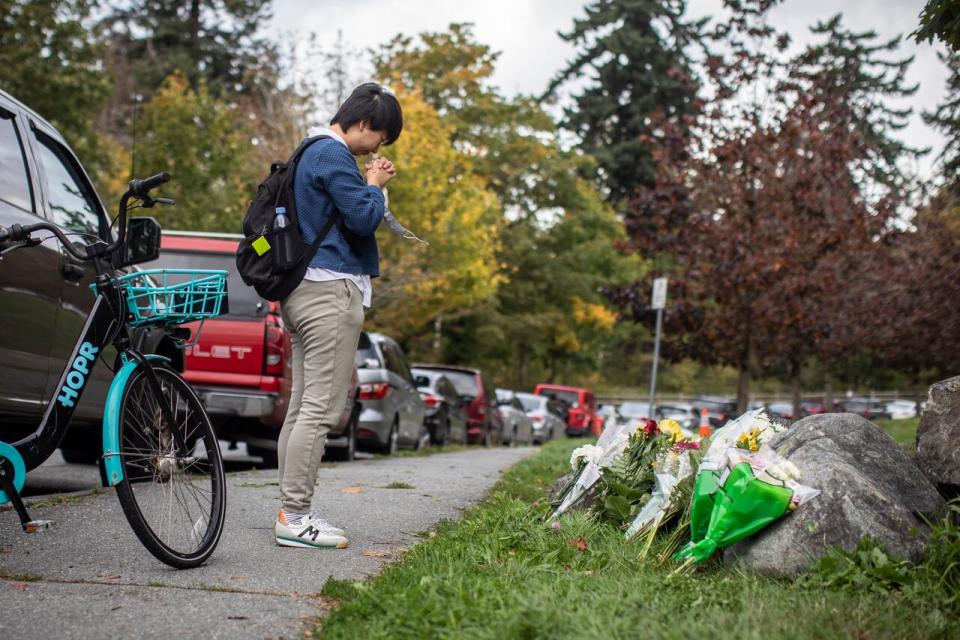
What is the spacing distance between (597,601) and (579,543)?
1173 mm

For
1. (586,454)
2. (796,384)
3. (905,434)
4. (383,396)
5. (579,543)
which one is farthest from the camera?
(796,384)

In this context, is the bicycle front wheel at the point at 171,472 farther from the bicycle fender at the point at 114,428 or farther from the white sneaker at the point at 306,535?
the white sneaker at the point at 306,535

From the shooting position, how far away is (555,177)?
1581 inches

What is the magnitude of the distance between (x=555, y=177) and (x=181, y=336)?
118ft

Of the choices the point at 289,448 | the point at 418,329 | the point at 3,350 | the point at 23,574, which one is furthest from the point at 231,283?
the point at 418,329

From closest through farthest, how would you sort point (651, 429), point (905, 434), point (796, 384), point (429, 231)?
point (651, 429), point (905, 434), point (796, 384), point (429, 231)

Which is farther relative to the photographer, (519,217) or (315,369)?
(519,217)

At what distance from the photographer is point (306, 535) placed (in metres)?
4.68

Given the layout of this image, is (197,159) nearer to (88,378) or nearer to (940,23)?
(940,23)

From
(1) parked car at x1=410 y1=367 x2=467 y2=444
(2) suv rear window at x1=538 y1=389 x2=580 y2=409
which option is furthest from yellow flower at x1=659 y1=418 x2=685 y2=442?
(2) suv rear window at x1=538 y1=389 x2=580 y2=409

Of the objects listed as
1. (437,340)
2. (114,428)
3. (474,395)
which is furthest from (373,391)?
(437,340)

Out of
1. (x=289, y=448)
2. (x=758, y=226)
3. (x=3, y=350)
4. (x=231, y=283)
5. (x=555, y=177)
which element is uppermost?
(x=555, y=177)

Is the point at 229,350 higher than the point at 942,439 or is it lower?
higher

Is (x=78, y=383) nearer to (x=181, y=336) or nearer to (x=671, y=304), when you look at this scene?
(x=181, y=336)
